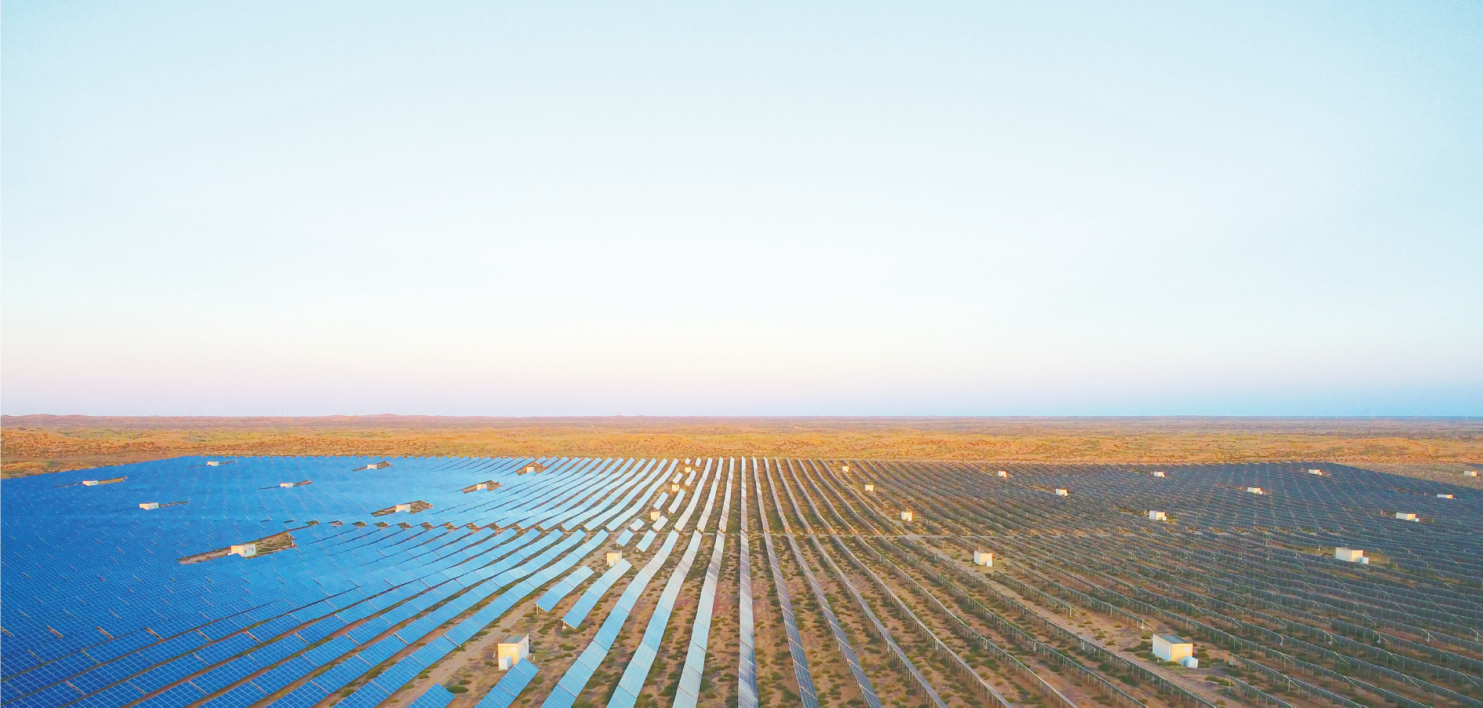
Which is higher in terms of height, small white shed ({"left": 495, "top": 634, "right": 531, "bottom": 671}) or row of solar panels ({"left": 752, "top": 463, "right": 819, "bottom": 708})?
small white shed ({"left": 495, "top": 634, "right": 531, "bottom": 671})

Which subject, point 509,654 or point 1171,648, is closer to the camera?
point 509,654

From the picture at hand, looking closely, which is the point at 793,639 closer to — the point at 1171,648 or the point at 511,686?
the point at 511,686

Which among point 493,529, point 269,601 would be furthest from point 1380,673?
point 493,529

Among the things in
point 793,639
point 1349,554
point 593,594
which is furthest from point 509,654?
point 1349,554

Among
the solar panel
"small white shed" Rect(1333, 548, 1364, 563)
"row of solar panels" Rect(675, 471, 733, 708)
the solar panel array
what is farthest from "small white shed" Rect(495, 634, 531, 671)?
"small white shed" Rect(1333, 548, 1364, 563)

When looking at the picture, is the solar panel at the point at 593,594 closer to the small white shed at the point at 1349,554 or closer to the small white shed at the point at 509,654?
the small white shed at the point at 509,654

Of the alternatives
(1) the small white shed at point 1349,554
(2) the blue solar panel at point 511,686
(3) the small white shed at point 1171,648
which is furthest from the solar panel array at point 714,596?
(1) the small white shed at point 1349,554

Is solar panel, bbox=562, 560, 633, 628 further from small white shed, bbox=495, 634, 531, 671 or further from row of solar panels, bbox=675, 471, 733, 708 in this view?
row of solar panels, bbox=675, 471, 733, 708

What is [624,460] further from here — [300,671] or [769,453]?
[300,671]
